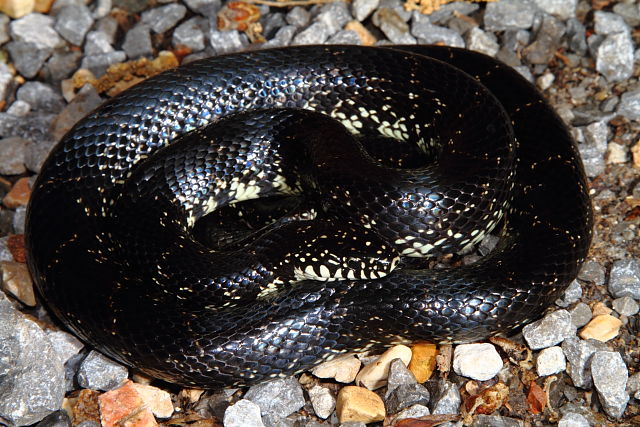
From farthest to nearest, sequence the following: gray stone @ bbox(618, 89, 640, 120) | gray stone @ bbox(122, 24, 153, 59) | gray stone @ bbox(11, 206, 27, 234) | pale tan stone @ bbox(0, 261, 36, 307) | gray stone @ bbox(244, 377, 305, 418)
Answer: gray stone @ bbox(122, 24, 153, 59)
gray stone @ bbox(618, 89, 640, 120)
gray stone @ bbox(11, 206, 27, 234)
pale tan stone @ bbox(0, 261, 36, 307)
gray stone @ bbox(244, 377, 305, 418)

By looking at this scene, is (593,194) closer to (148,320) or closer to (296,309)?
(296,309)

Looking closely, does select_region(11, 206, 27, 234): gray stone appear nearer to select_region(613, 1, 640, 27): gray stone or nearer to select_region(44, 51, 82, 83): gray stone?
select_region(44, 51, 82, 83): gray stone

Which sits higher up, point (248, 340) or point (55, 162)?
point (55, 162)

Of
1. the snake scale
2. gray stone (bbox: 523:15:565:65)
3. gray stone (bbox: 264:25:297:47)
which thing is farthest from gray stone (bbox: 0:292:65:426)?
gray stone (bbox: 523:15:565:65)

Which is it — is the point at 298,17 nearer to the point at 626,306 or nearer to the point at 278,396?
the point at 278,396

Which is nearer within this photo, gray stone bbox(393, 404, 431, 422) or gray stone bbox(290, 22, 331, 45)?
gray stone bbox(393, 404, 431, 422)

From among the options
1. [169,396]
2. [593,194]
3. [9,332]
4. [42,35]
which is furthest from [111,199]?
[593,194]

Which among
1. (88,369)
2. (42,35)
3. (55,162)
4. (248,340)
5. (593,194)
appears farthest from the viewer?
(42,35)
